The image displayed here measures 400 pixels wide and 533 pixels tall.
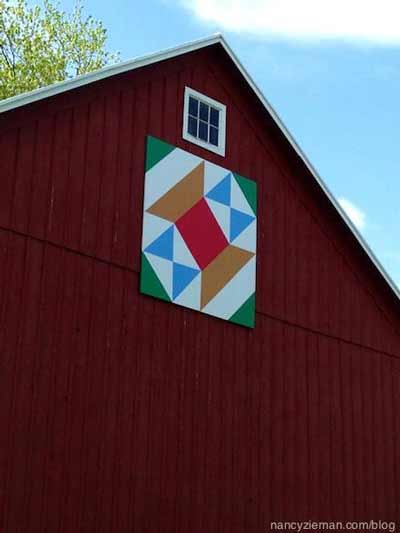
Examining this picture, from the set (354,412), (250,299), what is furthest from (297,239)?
(354,412)

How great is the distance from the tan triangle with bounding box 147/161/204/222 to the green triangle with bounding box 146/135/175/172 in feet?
1.32

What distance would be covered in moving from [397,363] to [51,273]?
675 centimetres

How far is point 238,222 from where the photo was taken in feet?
44.9

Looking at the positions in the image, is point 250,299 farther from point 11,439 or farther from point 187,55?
point 11,439

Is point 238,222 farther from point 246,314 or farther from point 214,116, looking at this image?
point 214,116

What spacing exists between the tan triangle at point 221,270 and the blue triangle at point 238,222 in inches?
7.9

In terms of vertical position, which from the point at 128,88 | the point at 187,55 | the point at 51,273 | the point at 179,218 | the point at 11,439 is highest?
the point at 187,55

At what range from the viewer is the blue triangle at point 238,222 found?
44.5 ft

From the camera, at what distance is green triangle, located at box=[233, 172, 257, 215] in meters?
13.9

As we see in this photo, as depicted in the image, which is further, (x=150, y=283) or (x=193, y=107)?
(x=193, y=107)

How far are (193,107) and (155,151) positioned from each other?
1132 mm

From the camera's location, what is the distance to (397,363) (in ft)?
52.2

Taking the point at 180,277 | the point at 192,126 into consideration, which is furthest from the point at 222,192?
the point at 180,277

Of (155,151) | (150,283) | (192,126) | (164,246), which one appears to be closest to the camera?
(150,283)
